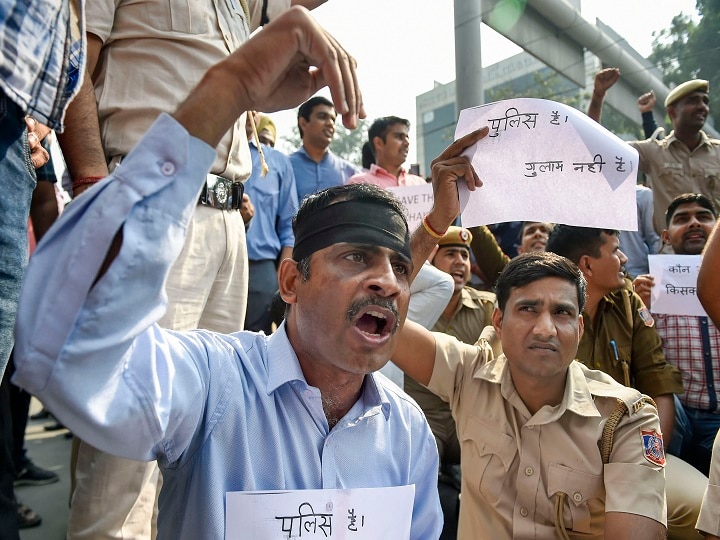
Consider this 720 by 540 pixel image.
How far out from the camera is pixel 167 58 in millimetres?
2111

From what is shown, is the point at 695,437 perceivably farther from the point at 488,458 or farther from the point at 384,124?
the point at 384,124

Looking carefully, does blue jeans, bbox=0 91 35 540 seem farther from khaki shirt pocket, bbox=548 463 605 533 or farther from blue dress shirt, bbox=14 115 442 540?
khaki shirt pocket, bbox=548 463 605 533

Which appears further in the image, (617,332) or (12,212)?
(617,332)

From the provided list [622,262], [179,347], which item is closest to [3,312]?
[179,347]

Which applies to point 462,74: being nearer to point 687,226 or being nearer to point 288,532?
point 687,226

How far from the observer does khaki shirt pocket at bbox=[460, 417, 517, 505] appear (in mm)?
2439

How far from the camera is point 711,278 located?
6.54 feet

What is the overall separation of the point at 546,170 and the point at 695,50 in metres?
21.0

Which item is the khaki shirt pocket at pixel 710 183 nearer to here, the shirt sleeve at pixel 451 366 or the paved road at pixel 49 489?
the shirt sleeve at pixel 451 366

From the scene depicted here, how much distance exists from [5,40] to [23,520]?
2.70 metres

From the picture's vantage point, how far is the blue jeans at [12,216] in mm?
1278

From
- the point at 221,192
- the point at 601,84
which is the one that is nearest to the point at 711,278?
the point at 221,192

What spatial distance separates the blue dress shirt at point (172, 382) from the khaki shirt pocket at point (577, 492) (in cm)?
78

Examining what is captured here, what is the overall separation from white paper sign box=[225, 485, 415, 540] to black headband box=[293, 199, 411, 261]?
0.61 metres
